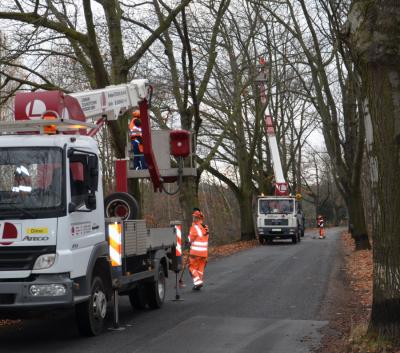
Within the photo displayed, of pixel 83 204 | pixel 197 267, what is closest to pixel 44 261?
pixel 83 204

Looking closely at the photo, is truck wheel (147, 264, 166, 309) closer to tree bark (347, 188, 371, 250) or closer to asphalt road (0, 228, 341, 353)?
asphalt road (0, 228, 341, 353)

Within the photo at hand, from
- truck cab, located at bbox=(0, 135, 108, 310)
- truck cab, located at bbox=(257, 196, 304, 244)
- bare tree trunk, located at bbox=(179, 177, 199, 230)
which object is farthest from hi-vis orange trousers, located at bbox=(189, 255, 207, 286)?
truck cab, located at bbox=(257, 196, 304, 244)

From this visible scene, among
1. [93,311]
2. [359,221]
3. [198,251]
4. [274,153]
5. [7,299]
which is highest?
[274,153]

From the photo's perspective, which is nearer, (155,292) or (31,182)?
(31,182)

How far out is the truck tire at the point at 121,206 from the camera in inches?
401

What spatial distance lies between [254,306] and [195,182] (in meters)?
15.3

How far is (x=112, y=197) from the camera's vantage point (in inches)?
404

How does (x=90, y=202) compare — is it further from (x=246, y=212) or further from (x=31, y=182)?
(x=246, y=212)

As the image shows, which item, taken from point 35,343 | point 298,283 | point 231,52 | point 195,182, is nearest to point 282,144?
point 231,52

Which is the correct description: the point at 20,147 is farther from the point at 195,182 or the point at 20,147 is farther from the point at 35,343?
the point at 195,182

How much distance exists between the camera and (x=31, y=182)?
7.66m

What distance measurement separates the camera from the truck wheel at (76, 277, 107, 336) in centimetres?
823

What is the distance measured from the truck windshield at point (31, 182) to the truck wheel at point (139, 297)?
3.81 m

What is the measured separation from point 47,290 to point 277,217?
26220 mm
